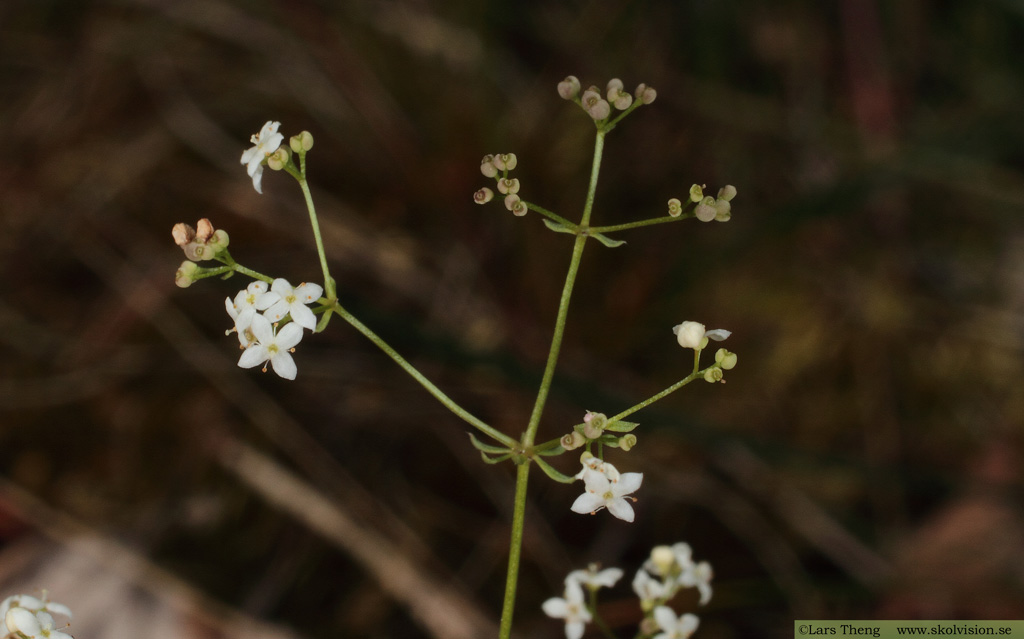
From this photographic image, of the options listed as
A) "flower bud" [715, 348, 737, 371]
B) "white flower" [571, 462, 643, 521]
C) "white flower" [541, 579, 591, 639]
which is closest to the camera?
"white flower" [571, 462, 643, 521]

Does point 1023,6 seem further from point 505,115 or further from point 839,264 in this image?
point 505,115

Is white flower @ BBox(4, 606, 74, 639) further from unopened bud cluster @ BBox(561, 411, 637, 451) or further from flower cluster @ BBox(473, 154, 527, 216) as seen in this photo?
flower cluster @ BBox(473, 154, 527, 216)

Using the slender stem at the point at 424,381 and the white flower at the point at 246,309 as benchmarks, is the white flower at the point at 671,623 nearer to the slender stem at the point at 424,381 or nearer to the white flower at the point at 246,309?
the slender stem at the point at 424,381

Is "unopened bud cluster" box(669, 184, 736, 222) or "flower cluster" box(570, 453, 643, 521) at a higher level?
"unopened bud cluster" box(669, 184, 736, 222)

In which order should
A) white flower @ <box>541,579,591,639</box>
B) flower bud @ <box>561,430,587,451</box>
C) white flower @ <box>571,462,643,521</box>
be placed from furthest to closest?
white flower @ <box>541,579,591,639</box> → white flower @ <box>571,462,643,521</box> → flower bud @ <box>561,430,587,451</box>

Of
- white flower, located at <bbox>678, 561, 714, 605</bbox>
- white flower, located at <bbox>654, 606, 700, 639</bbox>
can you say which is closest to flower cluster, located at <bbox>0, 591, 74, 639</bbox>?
white flower, located at <bbox>654, 606, 700, 639</bbox>

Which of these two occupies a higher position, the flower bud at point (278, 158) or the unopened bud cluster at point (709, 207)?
the unopened bud cluster at point (709, 207)

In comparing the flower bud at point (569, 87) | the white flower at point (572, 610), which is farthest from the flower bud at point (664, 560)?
the flower bud at point (569, 87)
